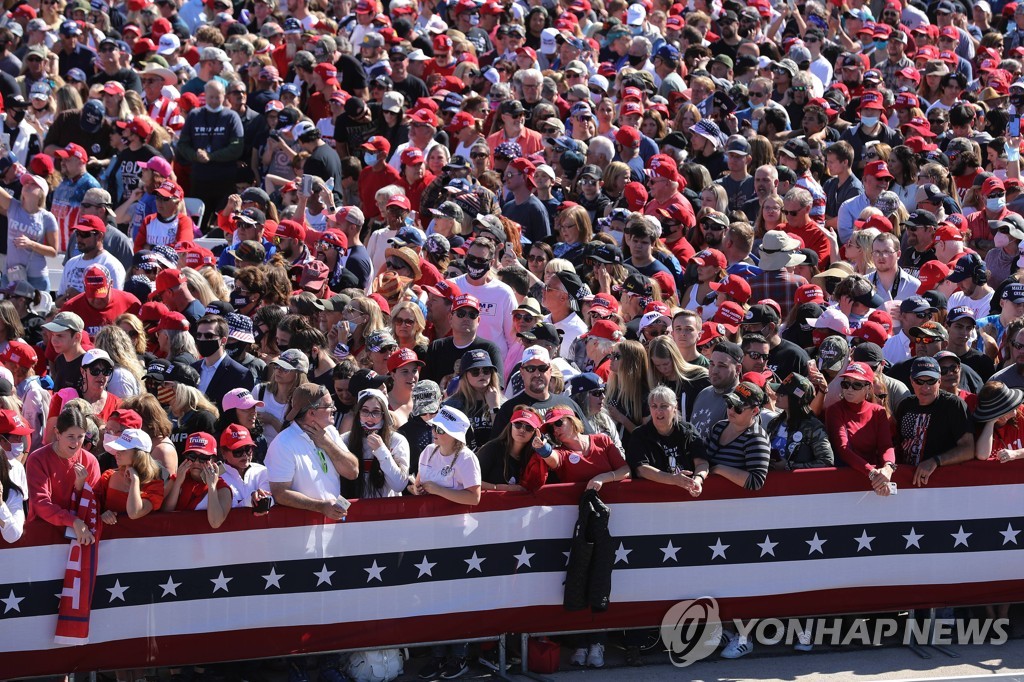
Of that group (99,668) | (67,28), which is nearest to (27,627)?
(99,668)

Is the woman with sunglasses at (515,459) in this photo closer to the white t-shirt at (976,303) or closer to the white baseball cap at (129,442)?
Answer: the white baseball cap at (129,442)

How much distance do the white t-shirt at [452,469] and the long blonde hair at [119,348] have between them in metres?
2.44

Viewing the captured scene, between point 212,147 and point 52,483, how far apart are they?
7684 millimetres

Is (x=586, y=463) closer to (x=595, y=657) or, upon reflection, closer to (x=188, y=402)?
(x=595, y=657)

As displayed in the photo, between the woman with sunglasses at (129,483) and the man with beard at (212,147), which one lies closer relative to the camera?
the woman with sunglasses at (129,483)

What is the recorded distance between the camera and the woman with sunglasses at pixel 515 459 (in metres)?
9.04

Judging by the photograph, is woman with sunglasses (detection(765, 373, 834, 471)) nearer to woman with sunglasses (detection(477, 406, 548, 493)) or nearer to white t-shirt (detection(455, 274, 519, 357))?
woman with sunglasses (detection(477, 406, 548, 493))

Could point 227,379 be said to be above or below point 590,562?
above

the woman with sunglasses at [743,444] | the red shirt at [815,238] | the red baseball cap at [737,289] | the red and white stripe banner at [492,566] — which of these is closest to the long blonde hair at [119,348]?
the red and white stripe banner at [492,566]

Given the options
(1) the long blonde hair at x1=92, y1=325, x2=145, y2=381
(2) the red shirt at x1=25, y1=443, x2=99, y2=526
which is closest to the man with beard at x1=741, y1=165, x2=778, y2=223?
(1) the long blonde hair at x1=92, y1=325, x2=145, y2=381

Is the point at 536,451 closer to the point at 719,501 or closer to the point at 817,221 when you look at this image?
the point at 719,501

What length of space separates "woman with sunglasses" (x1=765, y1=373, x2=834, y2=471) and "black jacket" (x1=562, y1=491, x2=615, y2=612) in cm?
109

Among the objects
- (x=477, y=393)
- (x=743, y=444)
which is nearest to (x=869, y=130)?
(x=477, y=393)

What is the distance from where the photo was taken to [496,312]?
1166 centimetres
